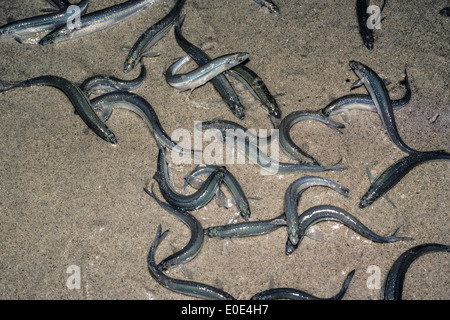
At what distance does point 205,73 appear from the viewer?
5.49m

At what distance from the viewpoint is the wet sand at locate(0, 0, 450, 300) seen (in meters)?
4.72

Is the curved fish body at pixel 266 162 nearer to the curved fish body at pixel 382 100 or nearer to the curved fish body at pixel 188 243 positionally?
the curved fish body at pixel 382 100

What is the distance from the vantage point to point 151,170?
5273 millimetres

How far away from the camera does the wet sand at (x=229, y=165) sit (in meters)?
4.72

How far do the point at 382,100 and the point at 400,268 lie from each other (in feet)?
7.19

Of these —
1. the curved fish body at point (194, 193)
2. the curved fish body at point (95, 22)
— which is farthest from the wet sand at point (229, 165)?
the curved fish body at point (194, 193)

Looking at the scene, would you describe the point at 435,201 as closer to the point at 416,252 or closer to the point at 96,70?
the point at 416,252

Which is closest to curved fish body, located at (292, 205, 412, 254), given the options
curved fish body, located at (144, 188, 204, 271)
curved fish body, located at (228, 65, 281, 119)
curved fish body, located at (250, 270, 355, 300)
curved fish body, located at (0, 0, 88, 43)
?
curved fish body, located at (250, 270, 355, 300)

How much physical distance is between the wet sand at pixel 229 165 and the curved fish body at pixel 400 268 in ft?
0.36

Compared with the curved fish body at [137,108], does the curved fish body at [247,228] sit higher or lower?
lower

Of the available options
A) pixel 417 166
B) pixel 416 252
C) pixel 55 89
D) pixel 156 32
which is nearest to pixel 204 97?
pixel 156 32

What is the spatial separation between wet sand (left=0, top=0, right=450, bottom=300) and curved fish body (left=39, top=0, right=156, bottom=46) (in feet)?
0.35

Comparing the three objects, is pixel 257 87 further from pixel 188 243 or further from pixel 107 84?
pixel 188 243

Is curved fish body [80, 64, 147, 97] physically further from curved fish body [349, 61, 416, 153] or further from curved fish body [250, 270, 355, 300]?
curved fish body [250, 270, 355, 300]
